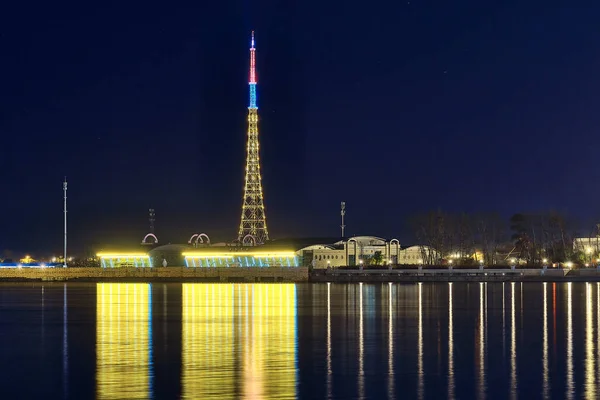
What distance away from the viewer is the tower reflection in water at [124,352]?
75.6ft

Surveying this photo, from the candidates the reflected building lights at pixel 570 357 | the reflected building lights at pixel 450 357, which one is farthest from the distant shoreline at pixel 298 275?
the reflected building lights at pixel 450 357

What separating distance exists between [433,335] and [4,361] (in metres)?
15.0

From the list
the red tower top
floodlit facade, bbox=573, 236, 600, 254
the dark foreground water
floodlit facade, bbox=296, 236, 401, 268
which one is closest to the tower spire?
the red tower top

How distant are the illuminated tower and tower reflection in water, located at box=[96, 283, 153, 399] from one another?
71957mm

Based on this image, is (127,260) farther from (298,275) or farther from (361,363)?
(361,363)

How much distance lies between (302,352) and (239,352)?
6.24 feet

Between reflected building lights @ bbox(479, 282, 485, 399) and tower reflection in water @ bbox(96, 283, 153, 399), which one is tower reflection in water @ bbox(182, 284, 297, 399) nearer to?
tower reflection in water @ bbox(96, 283, 153, 399)

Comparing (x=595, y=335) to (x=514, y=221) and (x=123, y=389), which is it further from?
(x=514, y=221)

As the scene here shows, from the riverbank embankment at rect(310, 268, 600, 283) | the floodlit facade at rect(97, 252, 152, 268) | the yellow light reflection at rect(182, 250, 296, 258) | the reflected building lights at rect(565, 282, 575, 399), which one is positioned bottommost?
the reflected building lights at rect(565, 282, 575, 399)

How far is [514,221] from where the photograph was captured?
140 m

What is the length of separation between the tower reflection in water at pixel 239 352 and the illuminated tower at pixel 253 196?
72.8m

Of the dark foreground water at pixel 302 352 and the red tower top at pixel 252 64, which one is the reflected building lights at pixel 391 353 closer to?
the dark foreground water at pixel 302 352

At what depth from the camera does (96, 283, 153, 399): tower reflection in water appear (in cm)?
2305

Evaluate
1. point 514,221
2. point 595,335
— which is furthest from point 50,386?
point 514,221
